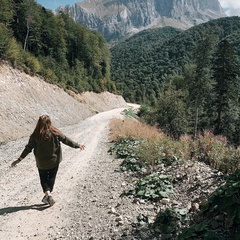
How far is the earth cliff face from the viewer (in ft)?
71.0

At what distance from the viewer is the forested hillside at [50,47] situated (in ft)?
110

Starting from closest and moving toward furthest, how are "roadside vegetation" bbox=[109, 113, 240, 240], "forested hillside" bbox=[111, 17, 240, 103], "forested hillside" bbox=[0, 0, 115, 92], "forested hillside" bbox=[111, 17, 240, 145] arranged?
"roadside vegetation" bbox=[109, 113, 240, 240], "forested hillside" bbox=[111, 17, 240, 145], "forested hillside" bbox=[0, 0, 115, 92], "forested hillside" bbox=[111, 17, 240, 103]

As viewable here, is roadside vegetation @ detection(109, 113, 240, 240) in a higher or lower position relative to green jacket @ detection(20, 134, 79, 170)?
lower

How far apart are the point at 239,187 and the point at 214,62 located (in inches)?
1331

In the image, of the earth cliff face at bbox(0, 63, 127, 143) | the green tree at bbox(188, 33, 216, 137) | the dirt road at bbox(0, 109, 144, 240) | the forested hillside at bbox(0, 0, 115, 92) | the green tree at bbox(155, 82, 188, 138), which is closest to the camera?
the dirt road at bbox(0, 109, 144, 240)

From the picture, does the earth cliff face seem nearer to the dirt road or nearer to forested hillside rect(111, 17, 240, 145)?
forested hillside rect(111, 17, 240, 145)

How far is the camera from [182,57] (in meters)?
146

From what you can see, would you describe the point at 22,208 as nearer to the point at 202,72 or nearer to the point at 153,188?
the point at 153,188

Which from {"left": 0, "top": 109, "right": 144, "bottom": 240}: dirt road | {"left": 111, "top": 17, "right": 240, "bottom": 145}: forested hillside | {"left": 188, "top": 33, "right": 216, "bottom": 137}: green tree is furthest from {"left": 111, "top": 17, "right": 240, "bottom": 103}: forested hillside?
{"left": 0, "top": 109, "right": 144, "bottom": 240}: dirt road

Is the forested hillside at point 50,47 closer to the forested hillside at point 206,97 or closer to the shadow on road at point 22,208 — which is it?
the forested hillside at point 206,97

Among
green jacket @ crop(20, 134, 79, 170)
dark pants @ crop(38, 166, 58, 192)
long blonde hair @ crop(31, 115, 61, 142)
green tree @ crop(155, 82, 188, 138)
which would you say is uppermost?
long blonde hair @ crop(31, 115, 61, 142)

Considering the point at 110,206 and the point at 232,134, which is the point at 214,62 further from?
the point at 110,206

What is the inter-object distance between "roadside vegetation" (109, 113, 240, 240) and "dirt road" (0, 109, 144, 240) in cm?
54

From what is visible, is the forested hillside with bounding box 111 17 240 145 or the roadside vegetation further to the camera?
the forested hillside with bounding box 111 17 240 145
